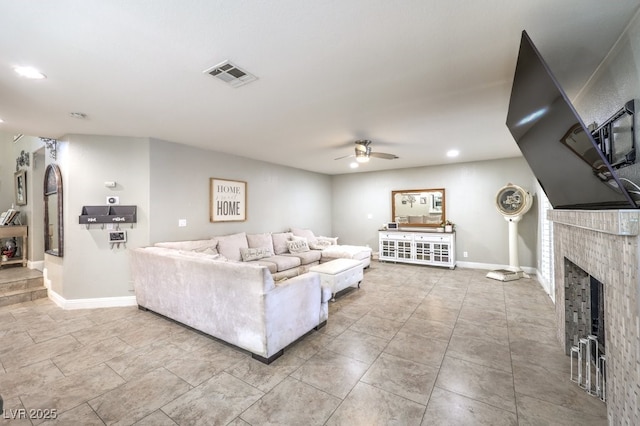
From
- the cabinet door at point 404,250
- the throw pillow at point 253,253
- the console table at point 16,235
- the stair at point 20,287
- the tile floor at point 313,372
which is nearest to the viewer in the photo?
the tile floor at point 313,372

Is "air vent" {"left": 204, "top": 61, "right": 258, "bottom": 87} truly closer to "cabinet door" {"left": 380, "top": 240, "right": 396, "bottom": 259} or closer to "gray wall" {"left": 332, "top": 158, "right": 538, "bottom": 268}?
"cabinet door" {"left": 380, "top": 240, "right": 396, "bottom": 259}

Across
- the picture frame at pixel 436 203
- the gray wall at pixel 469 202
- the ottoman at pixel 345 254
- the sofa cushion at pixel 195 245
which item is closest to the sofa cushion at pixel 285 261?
the ottoman at pixel 345 254

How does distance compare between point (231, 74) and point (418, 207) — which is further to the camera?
point (418, 207)

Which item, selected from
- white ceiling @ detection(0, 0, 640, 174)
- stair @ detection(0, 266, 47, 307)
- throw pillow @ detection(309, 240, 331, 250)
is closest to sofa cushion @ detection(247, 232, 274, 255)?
throw pillow @ detection(309, 240, 331, 250)

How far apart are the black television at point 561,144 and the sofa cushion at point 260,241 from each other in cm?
462

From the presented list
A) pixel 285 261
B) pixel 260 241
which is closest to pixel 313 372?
pixel 285 261

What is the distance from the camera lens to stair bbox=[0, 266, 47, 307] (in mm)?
4125

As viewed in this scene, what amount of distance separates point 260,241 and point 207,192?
144cm

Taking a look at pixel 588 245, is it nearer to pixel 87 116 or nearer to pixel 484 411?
pixel 484 411

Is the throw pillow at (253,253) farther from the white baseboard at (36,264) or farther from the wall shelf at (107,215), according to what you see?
the white baseboard at (36,264)

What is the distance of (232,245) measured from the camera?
496 cm

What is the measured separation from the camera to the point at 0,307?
3963mm

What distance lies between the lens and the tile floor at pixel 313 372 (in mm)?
1857

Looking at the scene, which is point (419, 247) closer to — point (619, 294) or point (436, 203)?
point (436, 203)
